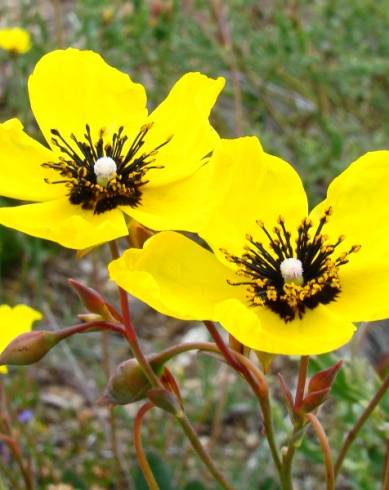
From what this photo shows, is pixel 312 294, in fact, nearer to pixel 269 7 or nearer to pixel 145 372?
pixel 145 372

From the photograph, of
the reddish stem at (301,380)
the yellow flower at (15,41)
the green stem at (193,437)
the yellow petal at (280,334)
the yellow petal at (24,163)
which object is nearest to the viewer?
the yellow petal at (280,334)

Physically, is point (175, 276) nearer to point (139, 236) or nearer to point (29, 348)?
point (139, 236)

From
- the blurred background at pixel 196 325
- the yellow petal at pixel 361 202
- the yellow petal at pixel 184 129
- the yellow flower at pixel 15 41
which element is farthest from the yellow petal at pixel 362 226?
the yellow flower at pixel 15 41

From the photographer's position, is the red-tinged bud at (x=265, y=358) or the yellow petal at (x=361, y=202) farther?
the yellow petal at (x=361, y=202)

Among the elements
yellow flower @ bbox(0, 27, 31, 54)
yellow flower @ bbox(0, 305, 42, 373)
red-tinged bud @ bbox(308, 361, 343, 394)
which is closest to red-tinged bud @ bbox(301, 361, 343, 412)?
red-tinged bud @ bbox(308, 361, 343, 394)

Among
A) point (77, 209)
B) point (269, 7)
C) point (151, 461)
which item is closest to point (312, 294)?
point (77, 209)

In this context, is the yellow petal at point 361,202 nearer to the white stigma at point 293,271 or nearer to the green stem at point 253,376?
the white stigma at point 293,271
